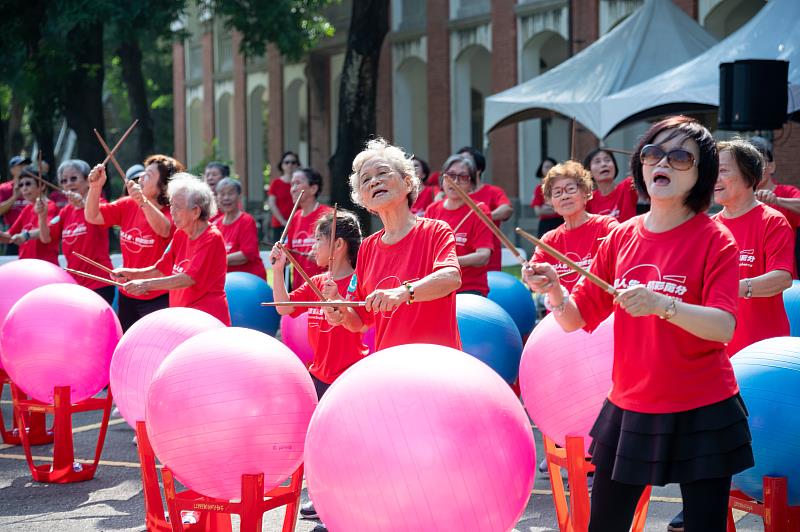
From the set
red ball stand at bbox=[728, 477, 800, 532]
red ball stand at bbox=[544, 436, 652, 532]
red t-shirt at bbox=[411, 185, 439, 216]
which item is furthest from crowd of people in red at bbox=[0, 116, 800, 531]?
red t-shirt at bbox=[411, 185, 439, 216]

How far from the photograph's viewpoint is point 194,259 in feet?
23.0

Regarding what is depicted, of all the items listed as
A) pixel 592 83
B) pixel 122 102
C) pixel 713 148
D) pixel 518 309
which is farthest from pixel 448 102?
pixel 122 102

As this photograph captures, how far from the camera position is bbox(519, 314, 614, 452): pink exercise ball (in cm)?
514

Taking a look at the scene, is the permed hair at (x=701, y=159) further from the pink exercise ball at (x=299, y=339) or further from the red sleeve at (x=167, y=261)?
the pink exercise ball at (x=299, y=339)

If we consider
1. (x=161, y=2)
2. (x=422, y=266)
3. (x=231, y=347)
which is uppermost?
(x=161, y=2)

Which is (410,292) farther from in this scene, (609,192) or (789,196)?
(609,192)

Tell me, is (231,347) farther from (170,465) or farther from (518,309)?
(518,309)

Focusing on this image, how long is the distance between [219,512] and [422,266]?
4.66ft

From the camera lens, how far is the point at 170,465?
481cm

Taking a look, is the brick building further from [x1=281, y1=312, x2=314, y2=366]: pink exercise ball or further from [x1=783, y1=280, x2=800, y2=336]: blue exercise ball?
[x1=783, y1=280, x2=800, y2=336]: blue exercise ball

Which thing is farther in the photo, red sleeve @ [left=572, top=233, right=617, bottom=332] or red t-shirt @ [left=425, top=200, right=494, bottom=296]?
red t-shirt @ [left=425, top=200, right=494, bottom=296]

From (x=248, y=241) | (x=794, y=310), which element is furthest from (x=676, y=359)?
(x=248, y=241)

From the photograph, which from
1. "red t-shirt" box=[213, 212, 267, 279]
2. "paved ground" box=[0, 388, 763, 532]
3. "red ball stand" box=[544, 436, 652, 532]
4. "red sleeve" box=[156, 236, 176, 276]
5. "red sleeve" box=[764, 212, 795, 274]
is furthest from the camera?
"red t-shirt" box=[213, 212, 267, 279]

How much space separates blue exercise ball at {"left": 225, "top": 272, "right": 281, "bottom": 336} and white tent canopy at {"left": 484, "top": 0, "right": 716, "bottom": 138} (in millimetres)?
4936
